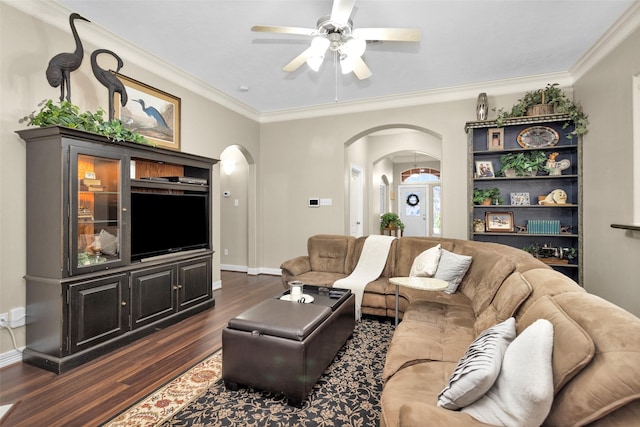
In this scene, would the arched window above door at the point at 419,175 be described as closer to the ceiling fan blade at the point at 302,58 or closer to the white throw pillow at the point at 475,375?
the ceiling fan blade at the point at 302,58

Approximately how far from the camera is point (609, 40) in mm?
3129

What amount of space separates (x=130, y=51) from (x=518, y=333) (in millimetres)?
4230

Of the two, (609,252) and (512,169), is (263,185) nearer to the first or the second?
(512,169)

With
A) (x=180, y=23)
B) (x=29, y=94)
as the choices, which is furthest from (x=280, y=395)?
(x=180, y=23)

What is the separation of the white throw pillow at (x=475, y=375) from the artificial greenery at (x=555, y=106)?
3.60m

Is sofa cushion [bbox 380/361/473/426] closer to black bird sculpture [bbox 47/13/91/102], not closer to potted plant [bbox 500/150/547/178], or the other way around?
black bird sculpture [bbox 47/13/91/102]

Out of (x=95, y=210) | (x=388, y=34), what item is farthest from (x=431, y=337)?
(x=95, y=210)

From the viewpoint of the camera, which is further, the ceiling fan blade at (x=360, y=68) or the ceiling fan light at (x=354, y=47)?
the ceiling fan blade at (x=360, y=68)

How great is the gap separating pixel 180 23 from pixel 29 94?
140 cm

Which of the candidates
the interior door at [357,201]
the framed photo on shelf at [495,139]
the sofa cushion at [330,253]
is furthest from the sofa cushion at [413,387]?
the interior door at [357,201]

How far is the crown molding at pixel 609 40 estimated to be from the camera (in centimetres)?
274

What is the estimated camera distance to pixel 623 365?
89 cm

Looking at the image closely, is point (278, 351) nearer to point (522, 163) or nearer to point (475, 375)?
point (475, 375)

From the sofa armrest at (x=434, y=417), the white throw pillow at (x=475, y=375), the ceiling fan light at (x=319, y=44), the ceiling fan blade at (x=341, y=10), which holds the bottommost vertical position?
the sofa armrest at (x=434, y=417)
